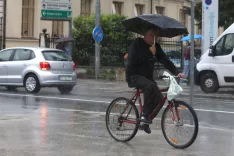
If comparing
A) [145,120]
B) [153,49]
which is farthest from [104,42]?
[145,120]

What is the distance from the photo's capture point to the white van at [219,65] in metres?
20.1

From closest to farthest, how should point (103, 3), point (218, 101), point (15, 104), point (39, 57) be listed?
point (15, 104)
point (218, 101)
point (39, 57)
point (103, 3)

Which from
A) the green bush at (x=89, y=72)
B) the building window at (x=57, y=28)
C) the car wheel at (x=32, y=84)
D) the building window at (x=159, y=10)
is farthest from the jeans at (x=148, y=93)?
the building window at (x=159, y=10)

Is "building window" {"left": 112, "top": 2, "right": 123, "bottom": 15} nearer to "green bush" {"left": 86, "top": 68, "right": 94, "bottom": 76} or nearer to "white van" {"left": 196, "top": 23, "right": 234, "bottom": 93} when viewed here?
"green bush" {"left": 86, "top": 68, "right": 94, "bottom": 76}

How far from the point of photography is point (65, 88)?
20.8 metres

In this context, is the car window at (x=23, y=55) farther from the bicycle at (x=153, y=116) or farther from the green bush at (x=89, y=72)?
the bicycle at (x=153, y=116)

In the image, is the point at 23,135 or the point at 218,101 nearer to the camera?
the point at 23,135

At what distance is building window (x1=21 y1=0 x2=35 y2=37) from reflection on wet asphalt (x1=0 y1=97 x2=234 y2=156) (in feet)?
74.8

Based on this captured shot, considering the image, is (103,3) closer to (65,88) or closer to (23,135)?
(65,88)

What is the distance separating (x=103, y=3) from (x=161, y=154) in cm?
3332

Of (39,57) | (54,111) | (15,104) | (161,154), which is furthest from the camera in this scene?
(39,57)

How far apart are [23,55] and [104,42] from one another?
40.1ft

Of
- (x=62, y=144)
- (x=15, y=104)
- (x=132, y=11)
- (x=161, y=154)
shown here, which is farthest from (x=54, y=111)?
(x=132, y=11)

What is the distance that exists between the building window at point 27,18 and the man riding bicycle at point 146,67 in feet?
90.0
